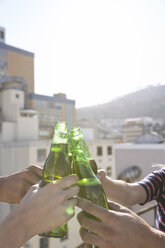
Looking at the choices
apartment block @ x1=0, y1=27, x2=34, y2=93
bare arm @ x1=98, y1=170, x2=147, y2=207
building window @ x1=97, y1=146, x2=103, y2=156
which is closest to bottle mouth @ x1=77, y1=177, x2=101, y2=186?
bare arm @ x1=98, y1=170, x2=147, y2=207

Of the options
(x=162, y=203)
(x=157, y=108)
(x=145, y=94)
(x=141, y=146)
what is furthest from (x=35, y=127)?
(x=145, y=94)

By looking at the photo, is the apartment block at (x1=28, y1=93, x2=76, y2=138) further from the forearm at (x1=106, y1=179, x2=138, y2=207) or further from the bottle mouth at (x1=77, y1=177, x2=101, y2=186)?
the bottle mouth at (x1=77, y1=177, x2=101, y2=186)

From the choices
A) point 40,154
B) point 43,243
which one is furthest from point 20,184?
point 43,243

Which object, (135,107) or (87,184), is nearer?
(87,184)

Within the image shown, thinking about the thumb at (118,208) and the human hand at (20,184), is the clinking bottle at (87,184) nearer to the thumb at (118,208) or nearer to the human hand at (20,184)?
the thumb at (118,208)

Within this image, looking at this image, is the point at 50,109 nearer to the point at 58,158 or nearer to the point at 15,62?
the point at 15,62

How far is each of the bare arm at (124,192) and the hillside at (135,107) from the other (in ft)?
135

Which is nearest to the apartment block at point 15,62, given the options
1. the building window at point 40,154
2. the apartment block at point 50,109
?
the apartment block at point 50,109

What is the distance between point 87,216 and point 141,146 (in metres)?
12.3

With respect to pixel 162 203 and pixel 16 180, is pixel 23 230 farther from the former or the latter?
pixel 162 203

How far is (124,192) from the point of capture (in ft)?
2.79

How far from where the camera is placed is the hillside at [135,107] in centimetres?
4456

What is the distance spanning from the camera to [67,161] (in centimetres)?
58

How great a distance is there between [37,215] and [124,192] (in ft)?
1.73
